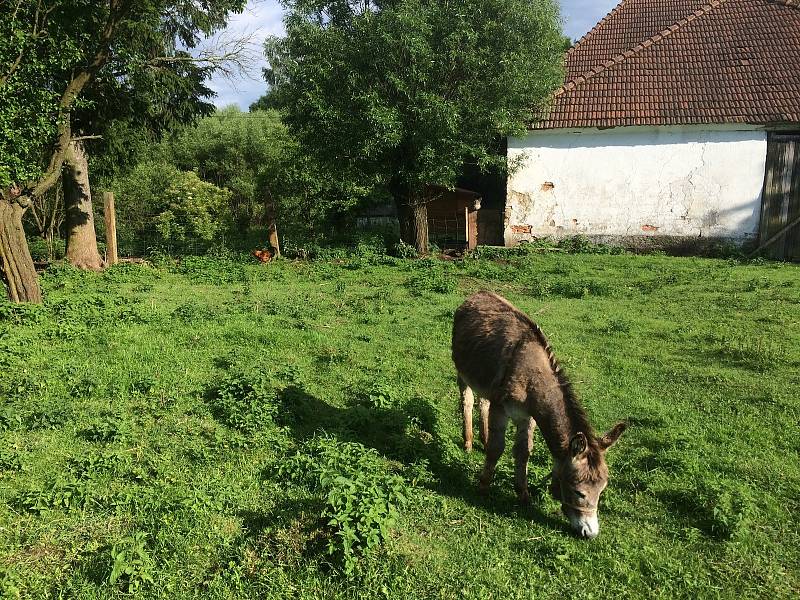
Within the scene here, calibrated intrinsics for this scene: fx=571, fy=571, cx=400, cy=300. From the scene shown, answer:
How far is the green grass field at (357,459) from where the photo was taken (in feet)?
12.6

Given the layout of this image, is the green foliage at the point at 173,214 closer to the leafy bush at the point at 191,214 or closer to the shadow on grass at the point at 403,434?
the leafy bush at the point at 191,214

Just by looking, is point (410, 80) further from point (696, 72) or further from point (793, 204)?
point (793, 204)

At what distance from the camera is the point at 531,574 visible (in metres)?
3.86

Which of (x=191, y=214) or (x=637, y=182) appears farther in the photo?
(x=191, y=214)

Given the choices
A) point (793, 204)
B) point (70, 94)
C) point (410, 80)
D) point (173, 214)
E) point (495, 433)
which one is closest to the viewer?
point (495, 433)

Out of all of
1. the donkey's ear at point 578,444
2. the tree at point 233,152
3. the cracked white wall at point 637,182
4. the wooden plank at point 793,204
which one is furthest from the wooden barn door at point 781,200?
the tree at point 233,152

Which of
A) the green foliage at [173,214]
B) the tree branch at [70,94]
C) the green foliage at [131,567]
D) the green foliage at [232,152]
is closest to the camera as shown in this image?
the green foliage at [131,567]

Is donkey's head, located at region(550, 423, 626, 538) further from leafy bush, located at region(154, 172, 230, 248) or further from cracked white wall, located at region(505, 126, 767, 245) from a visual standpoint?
leafy bush, located at region(154, 172, 230, 248)

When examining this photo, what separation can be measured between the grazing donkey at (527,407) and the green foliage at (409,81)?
9551 mm

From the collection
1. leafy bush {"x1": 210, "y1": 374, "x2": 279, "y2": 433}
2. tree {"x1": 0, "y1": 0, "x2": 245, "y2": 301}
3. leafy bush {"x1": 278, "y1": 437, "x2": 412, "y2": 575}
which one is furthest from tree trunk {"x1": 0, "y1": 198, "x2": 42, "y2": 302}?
leafy bush {"x1": 278, "y1": 437, "x2": 412, "y2": 575}

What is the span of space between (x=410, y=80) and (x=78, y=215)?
367 inches

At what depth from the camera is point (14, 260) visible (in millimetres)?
10242

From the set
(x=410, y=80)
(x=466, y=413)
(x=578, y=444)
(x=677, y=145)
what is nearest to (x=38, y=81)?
(x=410, y=80)

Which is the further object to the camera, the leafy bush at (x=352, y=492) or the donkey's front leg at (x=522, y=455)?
the donkey's front leg at (x=522, y=455)
